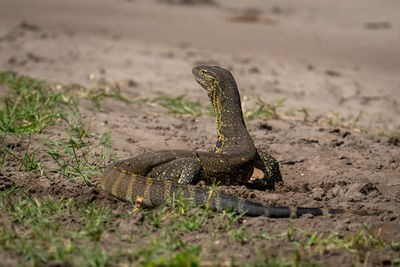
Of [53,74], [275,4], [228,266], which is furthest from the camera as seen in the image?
[275,4]

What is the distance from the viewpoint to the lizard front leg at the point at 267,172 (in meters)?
5.83

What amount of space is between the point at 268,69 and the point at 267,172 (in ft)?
22.4

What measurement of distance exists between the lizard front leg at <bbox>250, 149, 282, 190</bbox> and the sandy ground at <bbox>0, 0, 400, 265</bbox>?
203 mm

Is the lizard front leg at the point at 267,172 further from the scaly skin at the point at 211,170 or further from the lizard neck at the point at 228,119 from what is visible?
the lizard neck at the point at 228,119

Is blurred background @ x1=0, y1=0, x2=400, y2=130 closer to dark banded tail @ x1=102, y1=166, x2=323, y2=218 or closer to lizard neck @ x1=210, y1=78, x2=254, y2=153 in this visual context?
lizard neck @ x1=210, y1=78, x2=254, y2=153

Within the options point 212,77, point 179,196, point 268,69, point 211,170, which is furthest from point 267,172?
point 268,69

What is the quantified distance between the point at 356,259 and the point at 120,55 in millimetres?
9988

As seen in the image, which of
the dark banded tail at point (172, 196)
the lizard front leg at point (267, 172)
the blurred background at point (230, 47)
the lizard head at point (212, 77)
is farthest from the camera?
the blurred background at point (230, 47)

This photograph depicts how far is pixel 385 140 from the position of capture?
23.8ft

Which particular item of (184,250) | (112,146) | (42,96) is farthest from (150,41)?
(184,250)

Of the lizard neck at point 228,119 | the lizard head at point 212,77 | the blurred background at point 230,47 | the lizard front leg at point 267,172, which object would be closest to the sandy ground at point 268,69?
the blurred background at point 230,47

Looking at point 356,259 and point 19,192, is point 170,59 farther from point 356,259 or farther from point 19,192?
point 356,259

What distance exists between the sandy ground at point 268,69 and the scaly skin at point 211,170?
268 millimetres

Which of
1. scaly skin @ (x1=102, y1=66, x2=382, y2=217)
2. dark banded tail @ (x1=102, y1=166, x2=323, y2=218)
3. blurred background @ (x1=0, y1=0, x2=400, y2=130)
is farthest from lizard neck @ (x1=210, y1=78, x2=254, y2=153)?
blurred background @ (x1=0, y1=0, x2=400, y2=130)
